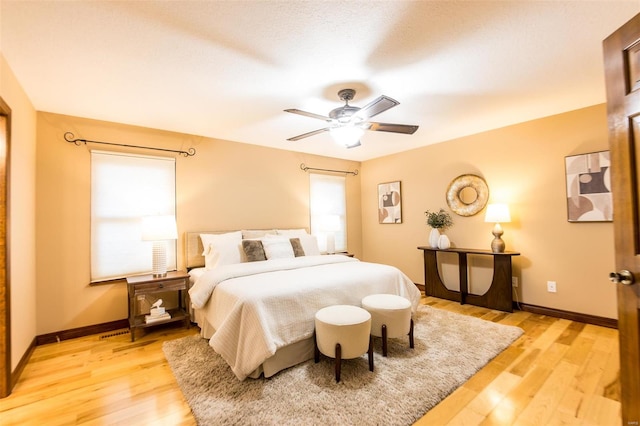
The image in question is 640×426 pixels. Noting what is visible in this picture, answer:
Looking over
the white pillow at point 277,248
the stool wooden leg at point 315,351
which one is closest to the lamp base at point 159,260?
the white pillow at point 277,248

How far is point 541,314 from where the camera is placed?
3.43 meters

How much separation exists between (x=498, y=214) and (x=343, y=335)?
2.66 meters

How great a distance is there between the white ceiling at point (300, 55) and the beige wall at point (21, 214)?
0.19 meters

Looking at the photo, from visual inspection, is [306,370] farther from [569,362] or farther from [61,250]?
[61,250]

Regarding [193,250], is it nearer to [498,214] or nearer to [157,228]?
[157,228]

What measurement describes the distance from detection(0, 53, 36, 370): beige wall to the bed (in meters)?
1.28

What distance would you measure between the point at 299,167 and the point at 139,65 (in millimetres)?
→ 2925

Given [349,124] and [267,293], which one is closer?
[267,293]

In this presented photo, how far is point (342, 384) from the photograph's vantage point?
203cm

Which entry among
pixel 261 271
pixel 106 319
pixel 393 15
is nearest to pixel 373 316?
pixel 261 271

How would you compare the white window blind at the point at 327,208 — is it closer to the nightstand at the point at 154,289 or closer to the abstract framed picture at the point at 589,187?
the nightstand at the point at 154,289

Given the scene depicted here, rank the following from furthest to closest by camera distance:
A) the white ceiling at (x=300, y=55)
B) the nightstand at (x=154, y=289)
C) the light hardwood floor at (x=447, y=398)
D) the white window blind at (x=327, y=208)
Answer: the white window blind at (x=327, y=208) < the nightstand at (x=154, y=289) < the light hardwood floor at (x=447, y=398) < the white ceiling at (x=300, y=55)

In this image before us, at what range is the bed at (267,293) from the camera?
212cm

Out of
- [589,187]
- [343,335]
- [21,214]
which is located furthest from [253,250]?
[589,187]
